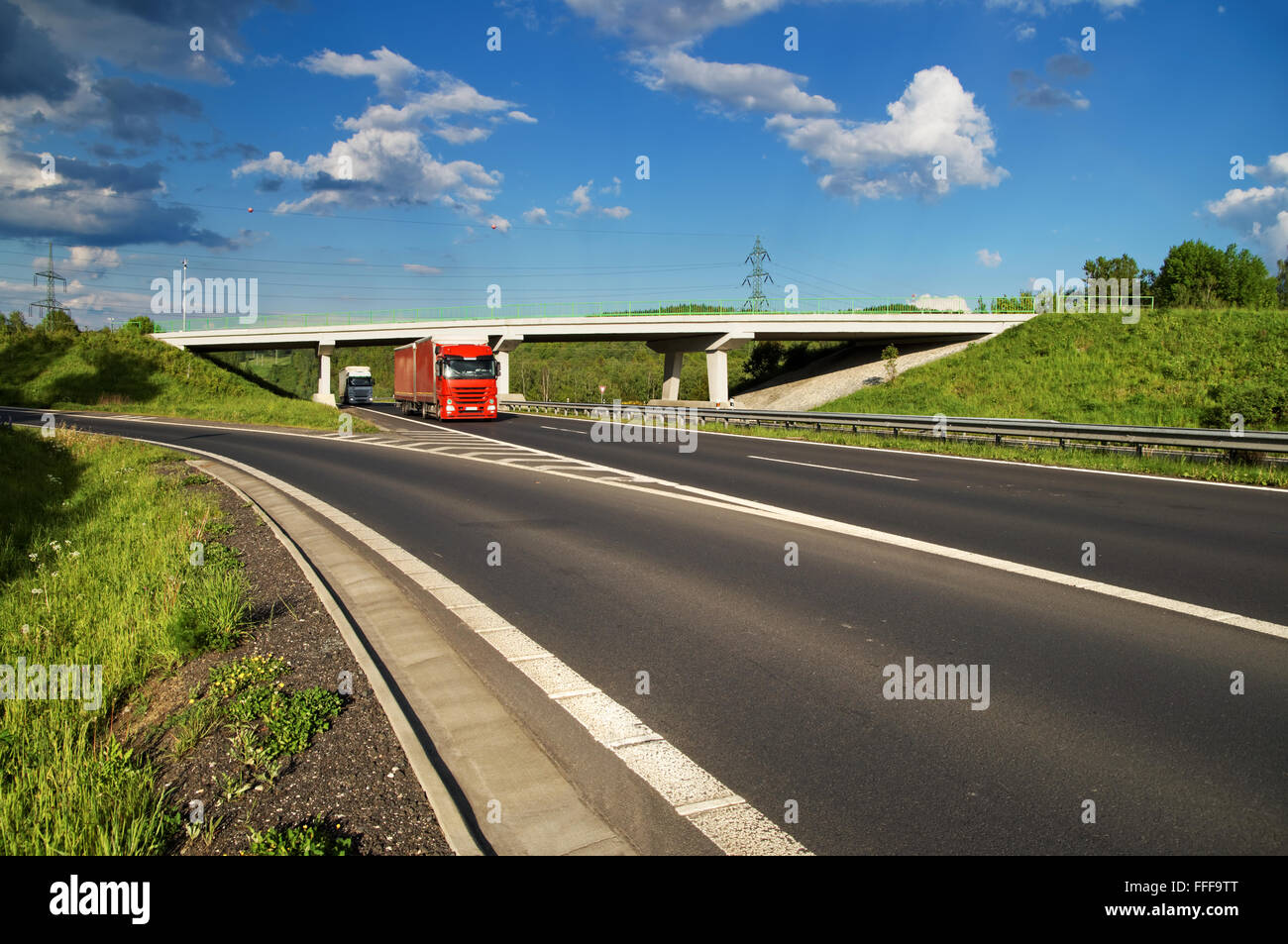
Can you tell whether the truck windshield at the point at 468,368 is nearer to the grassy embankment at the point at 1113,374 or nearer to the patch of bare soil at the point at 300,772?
the grassy embankment at the point at 1113,374

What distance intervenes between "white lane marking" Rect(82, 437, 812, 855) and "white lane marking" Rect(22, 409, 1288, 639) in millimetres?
4541

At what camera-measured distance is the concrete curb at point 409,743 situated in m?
3.26

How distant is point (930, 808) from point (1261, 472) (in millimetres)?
14071

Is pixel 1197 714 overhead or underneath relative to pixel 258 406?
underneath

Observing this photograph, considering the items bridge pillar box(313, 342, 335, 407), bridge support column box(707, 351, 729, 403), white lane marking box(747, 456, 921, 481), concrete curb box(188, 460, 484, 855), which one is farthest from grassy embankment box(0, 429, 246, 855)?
bridge pillar box(313, 342, 335, 407)

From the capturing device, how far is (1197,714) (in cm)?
439

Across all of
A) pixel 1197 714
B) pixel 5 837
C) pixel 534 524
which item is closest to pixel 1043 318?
pixel 534 524

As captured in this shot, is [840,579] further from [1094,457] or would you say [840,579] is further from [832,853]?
[1094,457]

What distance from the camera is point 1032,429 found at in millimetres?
20625

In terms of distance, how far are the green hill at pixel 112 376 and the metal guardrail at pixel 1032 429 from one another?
96.7 feet

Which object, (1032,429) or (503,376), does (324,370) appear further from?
(1032,429)

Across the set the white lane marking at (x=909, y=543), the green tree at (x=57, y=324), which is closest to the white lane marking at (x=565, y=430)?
the white lane marking at (x=909, y=543)

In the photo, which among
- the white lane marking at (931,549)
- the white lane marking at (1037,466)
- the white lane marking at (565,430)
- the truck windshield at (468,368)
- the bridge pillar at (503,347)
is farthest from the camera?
the bridge pillar at (503,347)

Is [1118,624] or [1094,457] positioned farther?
[1094,457]
